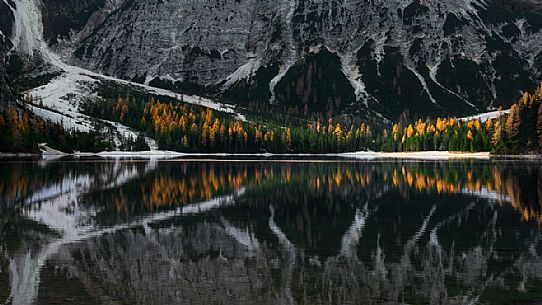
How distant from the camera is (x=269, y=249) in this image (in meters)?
26.7

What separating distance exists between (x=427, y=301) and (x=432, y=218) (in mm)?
19587

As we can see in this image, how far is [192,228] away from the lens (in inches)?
1298

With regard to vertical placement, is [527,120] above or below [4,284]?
above

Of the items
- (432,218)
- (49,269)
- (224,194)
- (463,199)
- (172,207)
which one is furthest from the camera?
(224,194)

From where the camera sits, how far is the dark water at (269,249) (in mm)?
19297

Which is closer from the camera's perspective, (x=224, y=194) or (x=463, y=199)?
(x=463, y=199)

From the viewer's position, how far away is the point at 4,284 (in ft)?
66.2

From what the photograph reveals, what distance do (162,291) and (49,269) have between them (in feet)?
19.2

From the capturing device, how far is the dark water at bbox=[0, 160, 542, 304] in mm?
19297

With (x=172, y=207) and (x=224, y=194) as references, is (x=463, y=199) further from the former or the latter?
(x=172, y=207)

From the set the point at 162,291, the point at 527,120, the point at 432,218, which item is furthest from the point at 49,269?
the point at 527,120

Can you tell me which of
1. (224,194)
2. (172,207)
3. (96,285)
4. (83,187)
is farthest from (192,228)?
(83,187)

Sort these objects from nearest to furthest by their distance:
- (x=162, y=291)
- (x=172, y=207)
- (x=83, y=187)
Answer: (x=162, y=291)
(x=172, y=207)
(x=83, y=187)

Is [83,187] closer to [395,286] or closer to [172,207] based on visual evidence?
[172,207]
